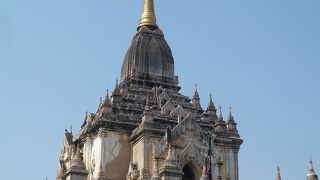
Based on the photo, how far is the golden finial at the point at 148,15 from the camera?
49750 mm

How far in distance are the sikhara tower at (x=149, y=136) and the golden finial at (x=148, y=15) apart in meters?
3.36

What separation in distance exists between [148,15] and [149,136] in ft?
43.2

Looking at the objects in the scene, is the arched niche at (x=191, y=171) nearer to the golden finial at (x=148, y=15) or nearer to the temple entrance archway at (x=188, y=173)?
the temple entrance archway at (x=188, y=173)

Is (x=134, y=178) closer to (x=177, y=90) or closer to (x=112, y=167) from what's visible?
(x=112, y=167)

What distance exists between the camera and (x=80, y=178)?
3775cm

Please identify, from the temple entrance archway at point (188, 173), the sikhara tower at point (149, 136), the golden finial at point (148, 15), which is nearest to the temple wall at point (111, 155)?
the sikhara tower at point (149, 136)

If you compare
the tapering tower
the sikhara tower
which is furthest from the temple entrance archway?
the tapering tower

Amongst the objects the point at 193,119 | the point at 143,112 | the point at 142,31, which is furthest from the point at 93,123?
the point at 142,31

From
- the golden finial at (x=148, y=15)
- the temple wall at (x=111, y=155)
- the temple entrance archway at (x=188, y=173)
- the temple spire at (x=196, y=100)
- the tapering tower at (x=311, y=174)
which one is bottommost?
the tapering tower at (x=311, y=174)

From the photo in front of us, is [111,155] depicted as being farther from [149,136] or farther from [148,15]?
[148,15]

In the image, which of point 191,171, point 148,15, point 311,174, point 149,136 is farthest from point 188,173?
point 148,15

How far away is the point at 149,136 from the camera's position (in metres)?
40.2

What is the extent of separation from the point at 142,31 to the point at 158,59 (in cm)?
283

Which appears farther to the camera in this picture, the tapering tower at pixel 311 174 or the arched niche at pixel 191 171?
the arched niche at pixel 191 171
